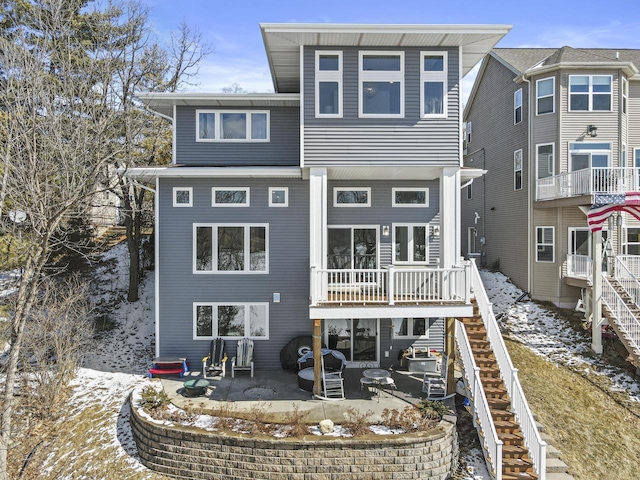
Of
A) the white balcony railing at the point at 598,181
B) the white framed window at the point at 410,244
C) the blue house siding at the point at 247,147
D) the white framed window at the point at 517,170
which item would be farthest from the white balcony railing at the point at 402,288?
the white framed window at the point at 517,170

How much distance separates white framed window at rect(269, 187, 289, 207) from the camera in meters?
11.6

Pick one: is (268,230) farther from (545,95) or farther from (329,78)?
(545,95)

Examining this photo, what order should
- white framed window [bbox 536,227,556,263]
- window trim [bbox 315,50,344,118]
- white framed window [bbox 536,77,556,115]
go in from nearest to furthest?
1. window trim [bbox 315,50,344,118]
2. white framed window [bbox 536,227,556,263]
3. white framed window [bbox 536,77,556,115]

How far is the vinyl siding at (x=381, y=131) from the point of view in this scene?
32.7 ft

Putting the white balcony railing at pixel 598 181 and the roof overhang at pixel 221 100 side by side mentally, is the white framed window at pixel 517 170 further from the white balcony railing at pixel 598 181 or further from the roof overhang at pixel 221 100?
the roof overhang at pixel 221 100

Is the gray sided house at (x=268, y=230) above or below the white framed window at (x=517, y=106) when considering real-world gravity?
below

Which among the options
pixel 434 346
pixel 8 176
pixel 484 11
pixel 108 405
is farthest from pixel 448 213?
pixel 8 176

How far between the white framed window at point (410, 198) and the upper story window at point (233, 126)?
419 centimetres

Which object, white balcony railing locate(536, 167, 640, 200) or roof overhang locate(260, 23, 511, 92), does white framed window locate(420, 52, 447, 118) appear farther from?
white balcony railing locate(536, 167, 640, 200)

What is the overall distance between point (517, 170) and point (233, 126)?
451 inches

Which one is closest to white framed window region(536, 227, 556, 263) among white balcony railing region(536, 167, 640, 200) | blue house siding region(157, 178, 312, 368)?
white balcony railing region(536, 167, 640, 200)

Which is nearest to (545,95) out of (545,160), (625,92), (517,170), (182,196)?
(545,160)

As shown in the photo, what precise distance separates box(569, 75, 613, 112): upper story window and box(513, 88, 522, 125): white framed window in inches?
71.7

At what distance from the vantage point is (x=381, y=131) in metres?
10.0
